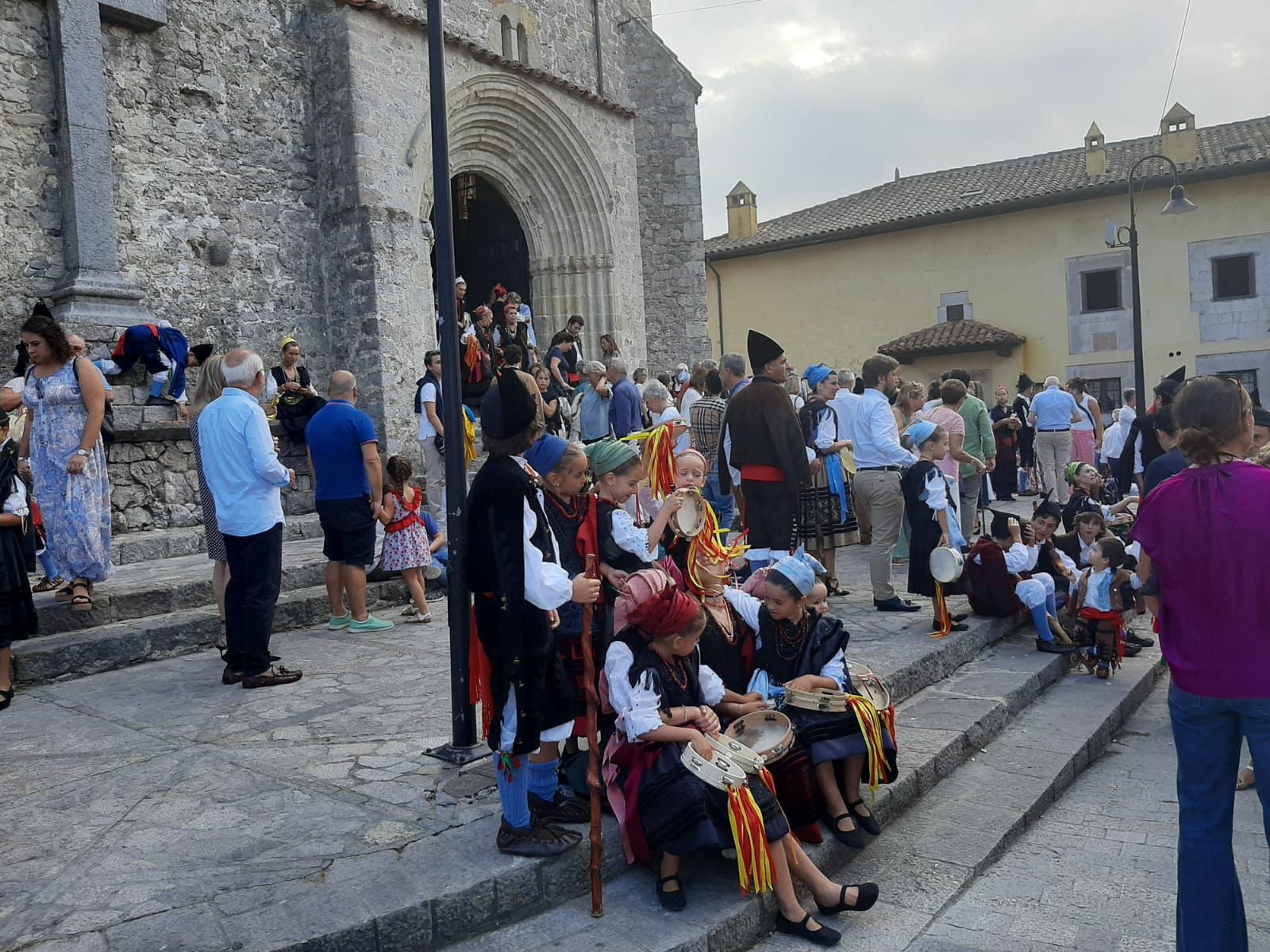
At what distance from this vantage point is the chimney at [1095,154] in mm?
26953

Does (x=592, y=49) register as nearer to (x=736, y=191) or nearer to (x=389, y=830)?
(x=389, y=830)

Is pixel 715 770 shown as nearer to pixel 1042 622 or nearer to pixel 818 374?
Result: pixel 1042 622

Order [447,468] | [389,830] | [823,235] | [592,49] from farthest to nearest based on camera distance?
[823,235] < [592,49] < [447,468] < [389,830]

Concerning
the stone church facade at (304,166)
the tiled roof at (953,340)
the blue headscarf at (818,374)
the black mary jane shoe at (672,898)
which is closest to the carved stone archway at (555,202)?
the stone church facade at (304,166)

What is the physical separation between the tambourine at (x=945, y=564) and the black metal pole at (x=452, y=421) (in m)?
3.35

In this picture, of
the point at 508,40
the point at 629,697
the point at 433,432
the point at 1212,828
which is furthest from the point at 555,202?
the point at 1212,828

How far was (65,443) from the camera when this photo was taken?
5.68 m

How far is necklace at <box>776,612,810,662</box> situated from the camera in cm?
417

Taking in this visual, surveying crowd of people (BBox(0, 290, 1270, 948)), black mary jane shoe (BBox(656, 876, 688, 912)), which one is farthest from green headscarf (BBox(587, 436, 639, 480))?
black mary jane shoe (BBox(656, 876, 688, 912))

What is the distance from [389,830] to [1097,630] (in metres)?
5.00

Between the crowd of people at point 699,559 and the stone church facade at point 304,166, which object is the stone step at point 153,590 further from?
the stone church facade at point 304,166

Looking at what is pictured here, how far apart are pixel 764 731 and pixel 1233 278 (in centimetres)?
2675

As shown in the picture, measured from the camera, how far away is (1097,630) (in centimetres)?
666

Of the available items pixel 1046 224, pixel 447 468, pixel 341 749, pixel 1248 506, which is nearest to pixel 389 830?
pixel 341 749
